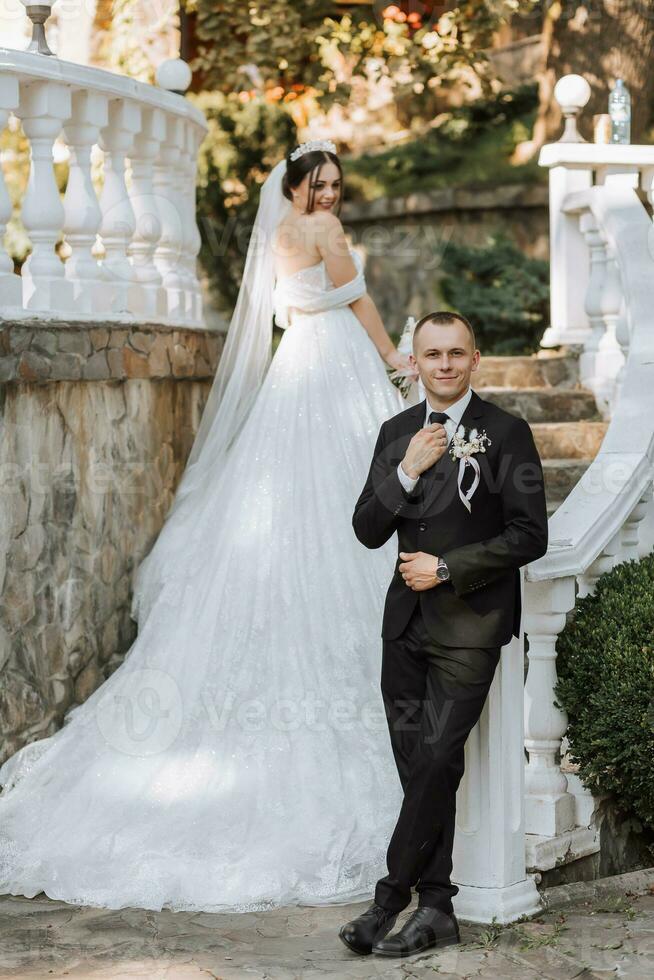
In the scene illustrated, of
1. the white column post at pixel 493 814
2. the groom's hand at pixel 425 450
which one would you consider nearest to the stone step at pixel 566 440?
the white column post at pixel 493 814

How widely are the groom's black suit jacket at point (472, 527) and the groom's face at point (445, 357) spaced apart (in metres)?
0.08

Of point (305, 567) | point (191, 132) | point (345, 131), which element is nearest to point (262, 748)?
point (305, 567)

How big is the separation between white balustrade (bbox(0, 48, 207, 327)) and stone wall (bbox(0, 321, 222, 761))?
0.16 m

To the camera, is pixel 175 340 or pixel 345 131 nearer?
pixel 175 340

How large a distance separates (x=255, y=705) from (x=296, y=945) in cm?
112

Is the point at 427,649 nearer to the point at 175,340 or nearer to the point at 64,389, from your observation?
the point at 64,389

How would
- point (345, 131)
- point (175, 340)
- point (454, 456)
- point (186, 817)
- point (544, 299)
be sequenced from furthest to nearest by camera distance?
point (345, 131) < point (544, 299) < point (175, 340) < point (186, 817) < point (454, 456)

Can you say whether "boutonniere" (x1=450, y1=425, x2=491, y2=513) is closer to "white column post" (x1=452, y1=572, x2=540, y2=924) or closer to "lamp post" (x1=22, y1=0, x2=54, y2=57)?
"white column post" (x1=452, y1=572, x2=540, y2=924)

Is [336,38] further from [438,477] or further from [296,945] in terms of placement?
[296,945]

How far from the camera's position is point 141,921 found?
371 cm

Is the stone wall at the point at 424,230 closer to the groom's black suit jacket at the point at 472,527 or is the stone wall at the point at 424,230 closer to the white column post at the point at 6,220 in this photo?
the white column post at the point at 6,220

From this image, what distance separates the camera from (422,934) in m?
3.42

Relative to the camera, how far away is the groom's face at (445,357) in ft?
11.3

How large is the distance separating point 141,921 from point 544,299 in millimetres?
7157
